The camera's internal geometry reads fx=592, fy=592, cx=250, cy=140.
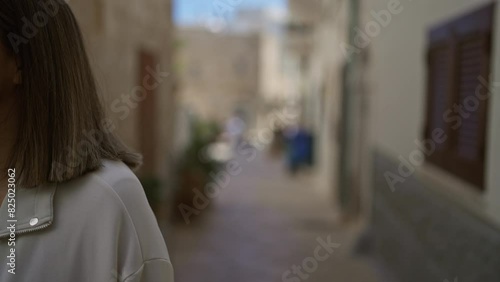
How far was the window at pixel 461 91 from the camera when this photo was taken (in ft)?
9.46

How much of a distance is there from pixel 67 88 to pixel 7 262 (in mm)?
337

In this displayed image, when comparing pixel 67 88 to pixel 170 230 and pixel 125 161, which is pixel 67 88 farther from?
pixel 170 230

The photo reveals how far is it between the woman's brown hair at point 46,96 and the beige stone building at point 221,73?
100 feet

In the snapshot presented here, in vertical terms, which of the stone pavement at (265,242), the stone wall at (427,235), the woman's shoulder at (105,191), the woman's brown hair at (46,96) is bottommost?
the stone pavement at (265,242)

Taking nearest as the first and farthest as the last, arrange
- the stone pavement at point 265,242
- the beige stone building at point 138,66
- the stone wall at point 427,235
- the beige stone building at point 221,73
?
the stone wall at point 427,235
the beige stone building at point 138,66
the stone pavement at point 265,242
the beige stone building at point 221,73

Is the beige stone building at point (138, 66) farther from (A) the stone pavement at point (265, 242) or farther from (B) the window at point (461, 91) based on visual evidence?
(B) the window at point (461, 91)

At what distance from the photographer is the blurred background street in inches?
120

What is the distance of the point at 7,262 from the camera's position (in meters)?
1.07

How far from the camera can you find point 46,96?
112 cm

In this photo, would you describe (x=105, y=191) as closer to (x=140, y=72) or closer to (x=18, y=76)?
(x=18, y=76)

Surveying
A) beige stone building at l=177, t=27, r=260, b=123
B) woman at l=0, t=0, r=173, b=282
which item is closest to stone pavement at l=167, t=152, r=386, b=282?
woman at l=0, t=0, r=173, b=282

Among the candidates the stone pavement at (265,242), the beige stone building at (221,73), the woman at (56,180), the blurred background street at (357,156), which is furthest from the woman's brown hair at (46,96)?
the beige stone building at (221,73)

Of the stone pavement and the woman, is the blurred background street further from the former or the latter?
the woman

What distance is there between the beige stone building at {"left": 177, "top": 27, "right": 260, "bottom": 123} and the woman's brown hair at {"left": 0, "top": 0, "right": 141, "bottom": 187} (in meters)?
30.6
